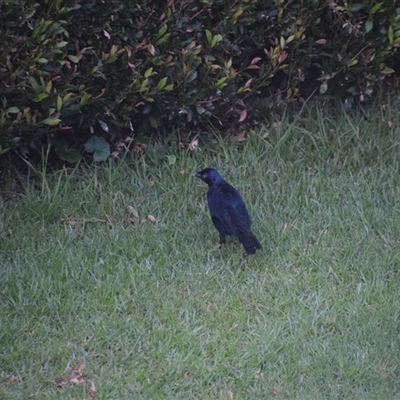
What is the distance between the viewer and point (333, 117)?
7.09m

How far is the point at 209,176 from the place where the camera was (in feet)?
20.3

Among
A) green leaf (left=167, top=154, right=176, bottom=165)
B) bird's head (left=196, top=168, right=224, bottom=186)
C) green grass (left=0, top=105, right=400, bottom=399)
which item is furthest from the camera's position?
green leaf (left=167, top=154, right=176, bottom=165)

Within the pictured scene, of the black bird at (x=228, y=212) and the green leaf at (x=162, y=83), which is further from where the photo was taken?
the green leaf at (x=162, y=83)

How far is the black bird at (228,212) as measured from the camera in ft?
18.7

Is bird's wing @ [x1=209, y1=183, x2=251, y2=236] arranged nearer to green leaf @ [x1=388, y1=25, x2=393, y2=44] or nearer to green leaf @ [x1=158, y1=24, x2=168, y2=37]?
green leaf @ [x1=158, y1=24, x2=168, y2=37]

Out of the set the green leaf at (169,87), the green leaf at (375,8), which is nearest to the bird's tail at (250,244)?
the green leaf at (169,87)

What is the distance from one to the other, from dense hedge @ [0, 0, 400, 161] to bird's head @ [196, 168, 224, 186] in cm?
57

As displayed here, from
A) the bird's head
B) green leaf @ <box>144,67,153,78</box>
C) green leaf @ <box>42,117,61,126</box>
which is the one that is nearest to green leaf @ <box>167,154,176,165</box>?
the bird's head

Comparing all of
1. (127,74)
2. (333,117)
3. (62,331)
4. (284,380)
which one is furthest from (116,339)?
(333,117)

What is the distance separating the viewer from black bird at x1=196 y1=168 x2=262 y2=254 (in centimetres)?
570

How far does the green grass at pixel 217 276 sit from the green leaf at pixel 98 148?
10 centimetres

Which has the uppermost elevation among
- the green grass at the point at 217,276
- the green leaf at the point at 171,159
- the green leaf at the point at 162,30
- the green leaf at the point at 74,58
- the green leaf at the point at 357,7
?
the green leaf at the point at 357,7

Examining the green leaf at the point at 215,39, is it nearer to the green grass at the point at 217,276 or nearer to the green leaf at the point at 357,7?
the green grass at the point at 217,276

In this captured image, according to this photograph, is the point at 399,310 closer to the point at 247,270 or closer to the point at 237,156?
the point at 247,270
